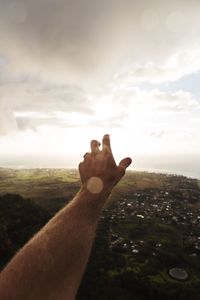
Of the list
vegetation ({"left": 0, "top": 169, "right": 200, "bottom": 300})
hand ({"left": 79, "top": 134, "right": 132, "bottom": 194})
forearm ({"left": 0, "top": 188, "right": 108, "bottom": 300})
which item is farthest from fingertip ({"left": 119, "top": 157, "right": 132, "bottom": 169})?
vegetation ({"left": 0, "top": 169, "right": 200, "bottom": 300})

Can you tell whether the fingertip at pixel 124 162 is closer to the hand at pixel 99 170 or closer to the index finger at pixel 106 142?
the hand at pixel 99 170

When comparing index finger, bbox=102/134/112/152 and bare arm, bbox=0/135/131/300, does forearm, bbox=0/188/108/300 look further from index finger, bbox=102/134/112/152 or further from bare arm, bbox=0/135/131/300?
index finger, bbox=102/134/112/152

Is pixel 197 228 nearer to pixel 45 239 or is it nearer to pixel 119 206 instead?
pixel 119 206

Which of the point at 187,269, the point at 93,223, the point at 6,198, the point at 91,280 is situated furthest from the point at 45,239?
the point at 6,198

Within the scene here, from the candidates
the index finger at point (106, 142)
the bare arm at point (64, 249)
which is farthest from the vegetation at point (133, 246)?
the bare arm at point (64, 249)

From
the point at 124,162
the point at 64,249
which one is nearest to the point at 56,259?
the point at 64,249

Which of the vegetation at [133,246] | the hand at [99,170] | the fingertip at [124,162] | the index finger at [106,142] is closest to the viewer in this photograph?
the hand at [99,170]

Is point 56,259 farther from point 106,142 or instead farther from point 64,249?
point 106,142
